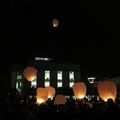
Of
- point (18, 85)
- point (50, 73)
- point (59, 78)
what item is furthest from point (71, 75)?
point (18, 85)

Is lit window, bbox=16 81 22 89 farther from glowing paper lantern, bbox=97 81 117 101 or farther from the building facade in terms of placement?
glowing paper lantern, bbox=97 81 117 101

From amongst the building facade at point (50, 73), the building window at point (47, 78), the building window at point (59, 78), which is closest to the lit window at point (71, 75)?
the building facade at point (50, 73)

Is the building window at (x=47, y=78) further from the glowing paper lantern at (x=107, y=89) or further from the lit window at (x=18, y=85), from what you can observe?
the glowing paper lantern at (x=107, y=89)

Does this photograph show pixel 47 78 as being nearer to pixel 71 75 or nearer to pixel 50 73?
pixel 50 73

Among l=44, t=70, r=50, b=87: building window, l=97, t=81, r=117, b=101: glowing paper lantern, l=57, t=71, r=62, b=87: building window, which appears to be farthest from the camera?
l=57, t=71, r=62, b=87: building window

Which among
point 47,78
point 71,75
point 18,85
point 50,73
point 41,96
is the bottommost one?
point 41,96

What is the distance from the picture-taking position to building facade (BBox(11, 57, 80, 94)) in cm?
6625

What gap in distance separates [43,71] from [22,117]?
198 ft

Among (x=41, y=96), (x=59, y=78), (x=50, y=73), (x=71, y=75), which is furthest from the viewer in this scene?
(x=71, y=75)

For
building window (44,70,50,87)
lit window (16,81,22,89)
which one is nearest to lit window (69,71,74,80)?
building window (44,70,50,87)

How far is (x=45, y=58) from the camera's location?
230 feet

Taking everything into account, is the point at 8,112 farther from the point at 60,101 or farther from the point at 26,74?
the point at 26,74

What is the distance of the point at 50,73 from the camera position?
67.2 metres

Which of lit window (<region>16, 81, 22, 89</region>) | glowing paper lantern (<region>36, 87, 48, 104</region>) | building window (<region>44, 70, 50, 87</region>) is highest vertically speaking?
building window (<region>44, 70, 50, 87</region>)
